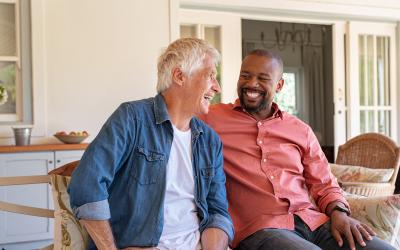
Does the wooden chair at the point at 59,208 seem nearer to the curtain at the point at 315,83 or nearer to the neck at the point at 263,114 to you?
the neck at the point at 263,114

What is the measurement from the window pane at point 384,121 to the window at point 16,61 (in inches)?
160

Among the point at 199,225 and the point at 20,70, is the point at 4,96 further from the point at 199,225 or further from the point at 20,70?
the point at 199,225

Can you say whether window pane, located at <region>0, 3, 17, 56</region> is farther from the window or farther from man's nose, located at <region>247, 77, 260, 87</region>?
man's nose, located at <region>247, 77, 260, 87</region>

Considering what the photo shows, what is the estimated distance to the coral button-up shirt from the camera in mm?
1812

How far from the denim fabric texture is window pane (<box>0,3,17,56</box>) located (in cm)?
279

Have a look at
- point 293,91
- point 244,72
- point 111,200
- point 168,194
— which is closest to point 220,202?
point 168,194

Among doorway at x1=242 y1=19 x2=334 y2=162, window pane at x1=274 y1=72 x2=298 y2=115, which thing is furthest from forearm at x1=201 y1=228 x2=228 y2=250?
window pane at x1=274 y1=72 x2=298 y2=115

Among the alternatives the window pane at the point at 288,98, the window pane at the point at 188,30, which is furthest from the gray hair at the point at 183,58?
the window pane at the point at 288,98

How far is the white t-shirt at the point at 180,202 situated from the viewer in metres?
1.49

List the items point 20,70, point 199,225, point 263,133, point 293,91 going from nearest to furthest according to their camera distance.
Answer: point 199,225, point 263,133, point 20,70, point 293,91

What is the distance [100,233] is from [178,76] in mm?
588

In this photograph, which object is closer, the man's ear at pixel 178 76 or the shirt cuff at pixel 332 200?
the man's ear at pixel 178 76

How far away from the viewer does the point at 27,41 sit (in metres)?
3.69

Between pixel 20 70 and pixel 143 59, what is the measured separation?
1056mm
